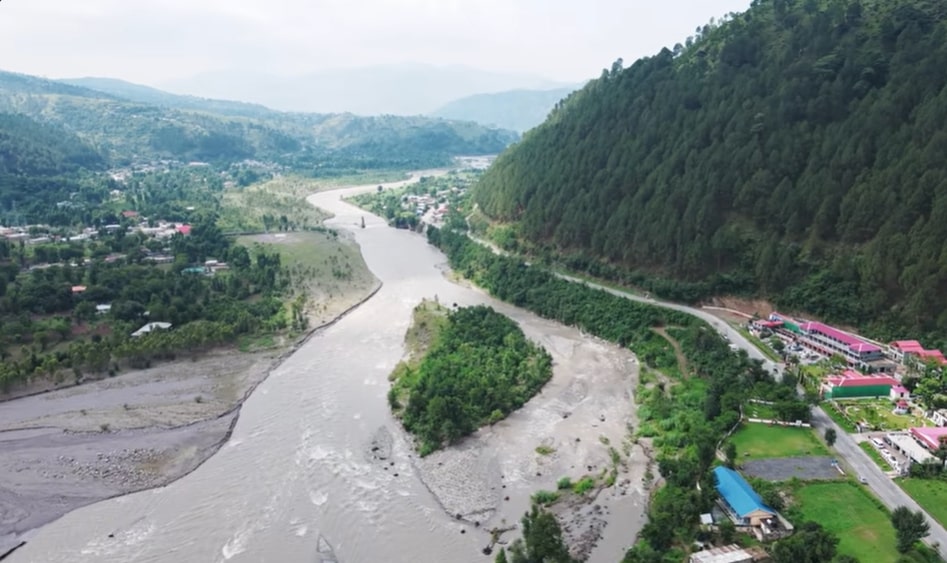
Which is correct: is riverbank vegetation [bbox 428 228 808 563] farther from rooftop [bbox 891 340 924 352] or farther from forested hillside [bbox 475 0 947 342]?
rooftop [bbox 891 340 924 352]

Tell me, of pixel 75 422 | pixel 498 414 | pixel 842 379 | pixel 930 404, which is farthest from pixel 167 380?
pixel 930 404

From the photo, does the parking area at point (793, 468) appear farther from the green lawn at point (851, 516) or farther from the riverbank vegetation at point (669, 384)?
the riverbank vegetation at point (669, 384)

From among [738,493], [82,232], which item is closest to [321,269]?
[82,232]

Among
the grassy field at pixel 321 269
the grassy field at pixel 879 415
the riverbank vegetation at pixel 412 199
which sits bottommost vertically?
the grassy field at pixel 321 269

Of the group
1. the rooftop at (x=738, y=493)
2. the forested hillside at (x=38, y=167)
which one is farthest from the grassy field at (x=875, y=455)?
the forested hillside at (x=38, y=167)

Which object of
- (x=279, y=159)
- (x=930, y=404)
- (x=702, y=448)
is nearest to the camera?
(x=702, y=448)

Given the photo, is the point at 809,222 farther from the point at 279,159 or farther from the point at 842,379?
the point at 279,159
